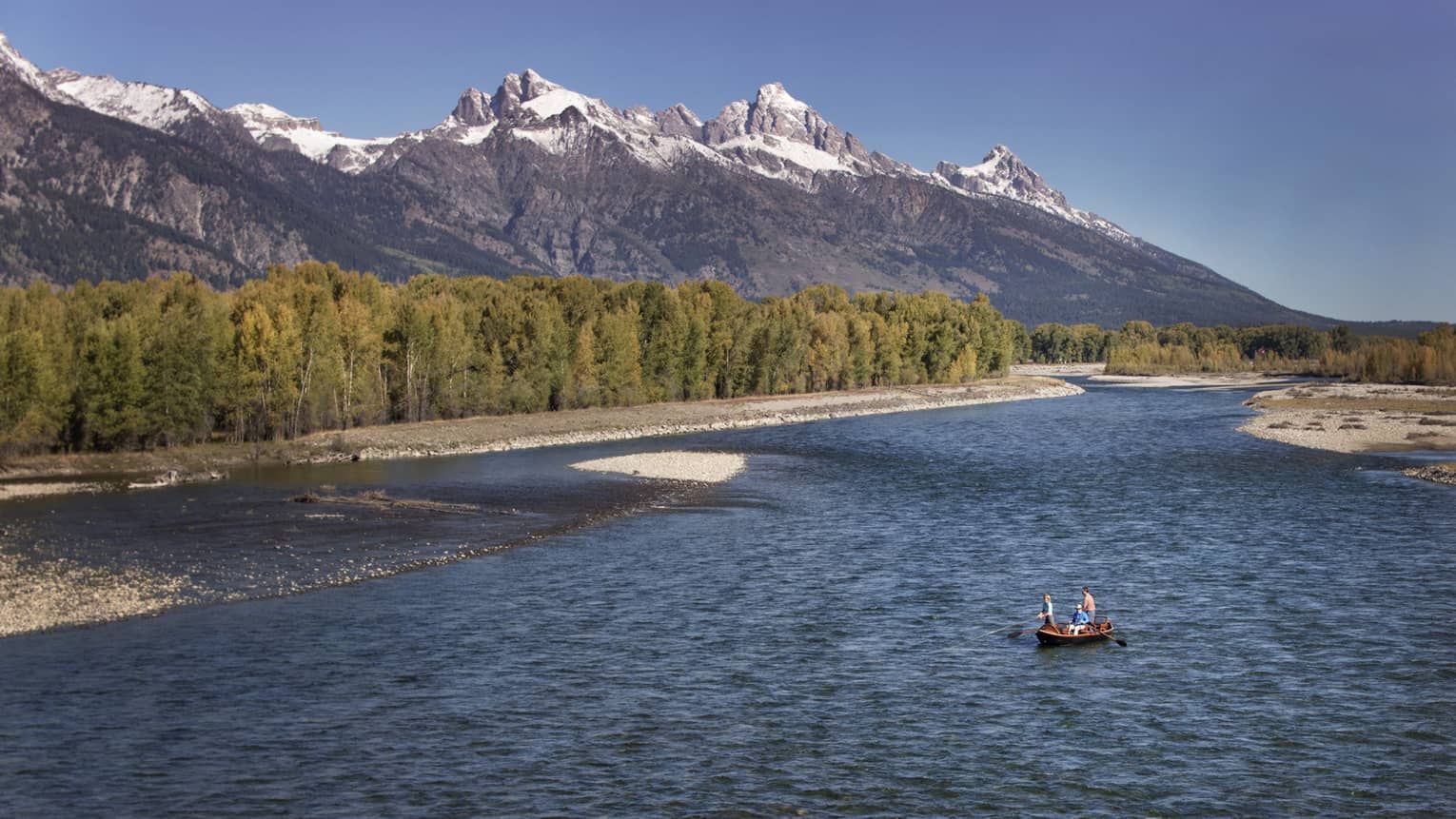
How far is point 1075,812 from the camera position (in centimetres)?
2795

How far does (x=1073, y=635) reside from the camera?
137ft

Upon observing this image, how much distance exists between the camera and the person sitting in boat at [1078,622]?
41.8 m

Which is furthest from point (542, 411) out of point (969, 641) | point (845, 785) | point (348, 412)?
point (845, 785)

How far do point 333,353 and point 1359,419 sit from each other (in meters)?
115

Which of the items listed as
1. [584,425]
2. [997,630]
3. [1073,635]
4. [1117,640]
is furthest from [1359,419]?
[1073,635]

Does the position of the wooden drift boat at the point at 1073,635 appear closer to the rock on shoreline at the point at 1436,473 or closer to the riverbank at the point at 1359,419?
the rock on shoreline at the point at 1436,473

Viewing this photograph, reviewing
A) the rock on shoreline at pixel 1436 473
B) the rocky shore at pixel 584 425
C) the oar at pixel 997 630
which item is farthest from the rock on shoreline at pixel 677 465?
the rock on shoreline at pixel 1436 473

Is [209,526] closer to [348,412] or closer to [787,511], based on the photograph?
[787,511]

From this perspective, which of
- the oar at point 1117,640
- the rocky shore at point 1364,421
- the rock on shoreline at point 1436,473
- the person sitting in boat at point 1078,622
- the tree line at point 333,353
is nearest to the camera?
the person sitting in boat at point 1078,622

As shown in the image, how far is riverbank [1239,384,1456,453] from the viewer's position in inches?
4382

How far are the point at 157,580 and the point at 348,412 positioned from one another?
67.1 m

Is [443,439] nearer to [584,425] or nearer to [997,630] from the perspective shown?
[584,425]

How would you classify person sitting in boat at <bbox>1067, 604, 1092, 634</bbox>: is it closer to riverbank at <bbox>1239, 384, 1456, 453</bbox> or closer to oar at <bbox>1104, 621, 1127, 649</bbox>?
oar at <bbox>1104, 621, 1127, 649</bbox>

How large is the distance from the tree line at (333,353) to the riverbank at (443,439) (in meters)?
3.35
